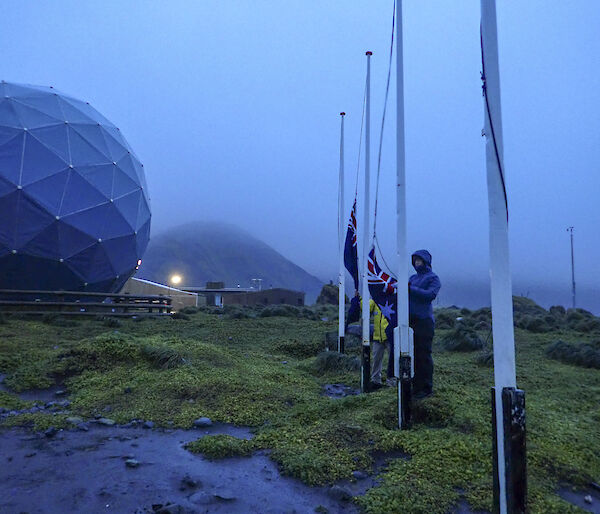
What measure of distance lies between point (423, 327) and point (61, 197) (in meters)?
14.0

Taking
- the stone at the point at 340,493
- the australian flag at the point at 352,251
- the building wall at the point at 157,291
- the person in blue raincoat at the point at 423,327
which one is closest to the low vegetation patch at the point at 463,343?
the australian flag at the point at 352,251

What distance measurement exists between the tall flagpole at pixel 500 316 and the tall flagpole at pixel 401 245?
2192mm

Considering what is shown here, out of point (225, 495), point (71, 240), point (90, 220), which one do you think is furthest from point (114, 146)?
point (225, 495)

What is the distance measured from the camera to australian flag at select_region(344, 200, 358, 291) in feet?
30.6

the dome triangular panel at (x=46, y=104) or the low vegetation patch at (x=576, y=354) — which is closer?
the low vegetation patch at (x=576, y=354)

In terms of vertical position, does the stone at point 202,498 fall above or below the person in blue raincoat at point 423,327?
below

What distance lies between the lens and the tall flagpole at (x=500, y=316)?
10.7ft

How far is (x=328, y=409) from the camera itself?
6375 mm

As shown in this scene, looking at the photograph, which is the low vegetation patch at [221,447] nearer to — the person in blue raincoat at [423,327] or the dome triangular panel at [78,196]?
the person in blue raincoat at [423,327]

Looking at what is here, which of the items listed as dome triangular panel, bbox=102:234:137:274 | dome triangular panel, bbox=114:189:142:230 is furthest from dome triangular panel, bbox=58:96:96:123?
dome triangular panel, bbox=102:234:137:274

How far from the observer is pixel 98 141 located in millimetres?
17953

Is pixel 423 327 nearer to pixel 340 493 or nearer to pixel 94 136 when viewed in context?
pixel 340 493

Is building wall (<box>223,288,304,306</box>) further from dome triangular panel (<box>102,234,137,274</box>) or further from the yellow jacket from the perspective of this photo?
the yellow jacket

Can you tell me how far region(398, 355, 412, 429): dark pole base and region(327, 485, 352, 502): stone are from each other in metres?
1.87
